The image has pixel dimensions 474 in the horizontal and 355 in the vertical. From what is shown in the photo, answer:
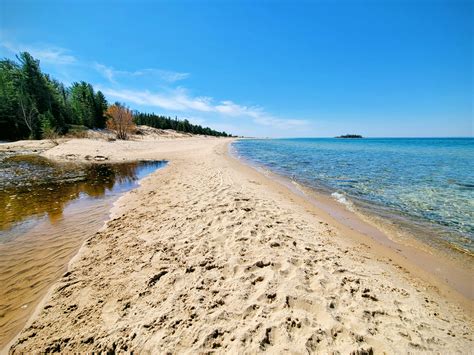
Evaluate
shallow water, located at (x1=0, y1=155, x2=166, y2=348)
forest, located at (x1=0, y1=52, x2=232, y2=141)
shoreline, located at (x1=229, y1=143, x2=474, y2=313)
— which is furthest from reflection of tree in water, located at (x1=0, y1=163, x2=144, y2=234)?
forest, located at (x1=0, y1=52, x2=232, y2=141)

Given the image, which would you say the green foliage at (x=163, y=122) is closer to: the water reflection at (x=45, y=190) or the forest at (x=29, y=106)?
the forest at (x=29, y=106)

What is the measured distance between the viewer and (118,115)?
4784 cm

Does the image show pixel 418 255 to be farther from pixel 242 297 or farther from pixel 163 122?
pixel 163 122

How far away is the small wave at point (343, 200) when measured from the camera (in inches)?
348

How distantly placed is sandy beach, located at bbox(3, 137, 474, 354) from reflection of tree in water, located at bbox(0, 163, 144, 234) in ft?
12.6

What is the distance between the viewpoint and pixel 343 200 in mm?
9547

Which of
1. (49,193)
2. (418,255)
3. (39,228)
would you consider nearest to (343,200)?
(418,255)

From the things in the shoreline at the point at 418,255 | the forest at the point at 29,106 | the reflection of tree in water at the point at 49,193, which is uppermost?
the forest at the point at 29,106

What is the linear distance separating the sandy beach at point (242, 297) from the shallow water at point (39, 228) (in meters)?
0.40

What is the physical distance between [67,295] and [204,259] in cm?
246

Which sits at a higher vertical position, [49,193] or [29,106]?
[29,106]

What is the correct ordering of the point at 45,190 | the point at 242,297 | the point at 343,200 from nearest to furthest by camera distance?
1. the point at 242,297
2. the point at 343,200
3. the point at 45,190

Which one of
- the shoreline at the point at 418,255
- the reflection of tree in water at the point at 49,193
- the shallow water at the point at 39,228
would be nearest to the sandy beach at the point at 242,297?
the shoreline at the point at 418,255

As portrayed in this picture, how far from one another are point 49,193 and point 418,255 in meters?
15.0
